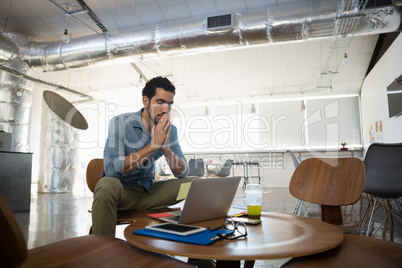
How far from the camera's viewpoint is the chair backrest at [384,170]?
2484mm

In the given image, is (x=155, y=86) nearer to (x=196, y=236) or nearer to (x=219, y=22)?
(x=196, y=236)

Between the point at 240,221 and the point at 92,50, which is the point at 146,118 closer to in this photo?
the point at 240,221

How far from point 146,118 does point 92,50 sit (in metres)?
3.72

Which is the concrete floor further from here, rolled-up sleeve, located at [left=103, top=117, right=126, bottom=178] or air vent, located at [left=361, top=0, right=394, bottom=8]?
air vent, located at [left=361, top=0, right=394, bottom=8]

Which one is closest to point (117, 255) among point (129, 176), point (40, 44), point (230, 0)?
point (129, 176)

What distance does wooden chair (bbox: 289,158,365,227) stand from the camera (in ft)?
4.88

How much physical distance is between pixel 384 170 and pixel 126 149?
2.46 m

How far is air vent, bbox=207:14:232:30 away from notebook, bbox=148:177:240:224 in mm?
3501

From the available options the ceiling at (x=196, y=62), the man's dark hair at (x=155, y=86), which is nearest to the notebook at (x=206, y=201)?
the man's dark hair at (x=155, y=86)

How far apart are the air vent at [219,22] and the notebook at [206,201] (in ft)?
11.5

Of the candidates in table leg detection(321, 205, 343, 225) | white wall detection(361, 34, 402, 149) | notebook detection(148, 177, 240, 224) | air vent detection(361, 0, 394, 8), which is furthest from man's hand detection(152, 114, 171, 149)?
white wall detection(361, 34, 402, 149)

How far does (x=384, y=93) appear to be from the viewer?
5336 mm

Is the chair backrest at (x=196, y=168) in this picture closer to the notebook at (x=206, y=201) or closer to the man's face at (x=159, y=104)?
the man's face at (x=159, y=104)

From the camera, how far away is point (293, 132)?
29.1ft
